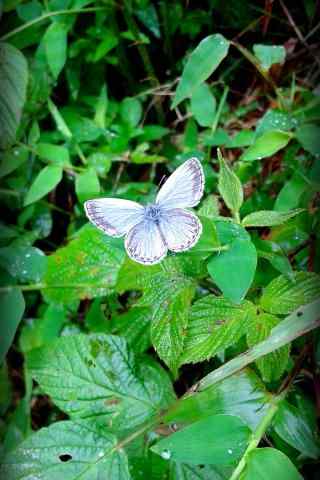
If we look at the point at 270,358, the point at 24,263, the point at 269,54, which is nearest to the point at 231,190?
the point at 270,358

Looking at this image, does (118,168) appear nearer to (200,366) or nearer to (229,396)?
(200,366)

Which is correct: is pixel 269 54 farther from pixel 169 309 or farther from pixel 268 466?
pixel 268 466

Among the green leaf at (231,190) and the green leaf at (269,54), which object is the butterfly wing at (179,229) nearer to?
the green leaf at (231,190)

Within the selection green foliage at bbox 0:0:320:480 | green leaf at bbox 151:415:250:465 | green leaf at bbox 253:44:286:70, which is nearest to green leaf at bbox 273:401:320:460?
green foliage at bbox 0:0:320:480

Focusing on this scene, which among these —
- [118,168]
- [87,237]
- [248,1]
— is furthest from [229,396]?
[248,1]

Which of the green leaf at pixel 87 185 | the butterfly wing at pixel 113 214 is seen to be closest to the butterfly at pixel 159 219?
the butterfly wing at pixel 113 214

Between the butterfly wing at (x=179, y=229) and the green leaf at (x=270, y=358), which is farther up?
the butterfly wing at (x=179, y=229)
